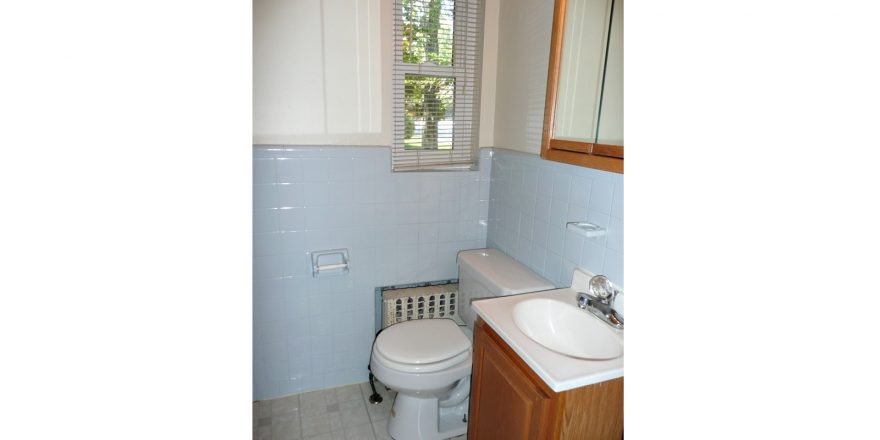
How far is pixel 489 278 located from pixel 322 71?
3.94ft

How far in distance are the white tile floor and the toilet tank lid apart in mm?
767

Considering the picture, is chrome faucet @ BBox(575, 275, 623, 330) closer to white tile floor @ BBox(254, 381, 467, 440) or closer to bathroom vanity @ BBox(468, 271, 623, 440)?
bathroom vanity @ BBox(468, 271, 623, 440)

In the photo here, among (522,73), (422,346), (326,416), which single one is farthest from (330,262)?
(522,73)

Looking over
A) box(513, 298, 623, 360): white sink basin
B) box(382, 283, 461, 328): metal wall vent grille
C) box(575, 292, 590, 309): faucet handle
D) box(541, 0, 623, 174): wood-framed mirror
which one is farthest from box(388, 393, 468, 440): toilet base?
box(541, 0, 623, 174): wood-framed mirror

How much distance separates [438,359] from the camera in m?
1.83

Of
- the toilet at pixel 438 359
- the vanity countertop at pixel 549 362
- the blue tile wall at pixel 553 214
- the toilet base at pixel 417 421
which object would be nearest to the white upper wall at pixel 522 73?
the blue tile wall at pixel 553 214

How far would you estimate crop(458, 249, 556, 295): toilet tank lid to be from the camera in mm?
1800

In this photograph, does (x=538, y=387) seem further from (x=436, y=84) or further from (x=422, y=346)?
(x=436, y=84)

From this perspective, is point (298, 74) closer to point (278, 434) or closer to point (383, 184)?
point (383, 184)
